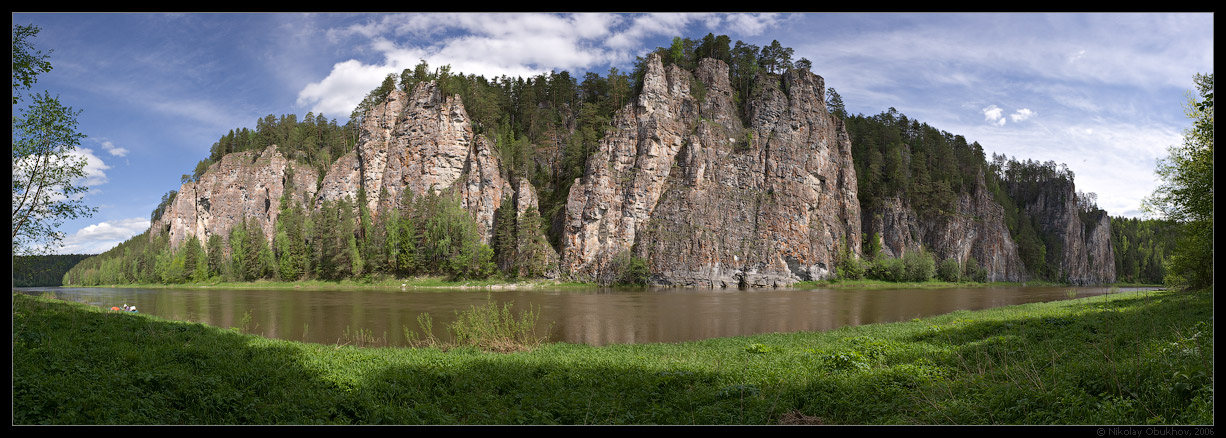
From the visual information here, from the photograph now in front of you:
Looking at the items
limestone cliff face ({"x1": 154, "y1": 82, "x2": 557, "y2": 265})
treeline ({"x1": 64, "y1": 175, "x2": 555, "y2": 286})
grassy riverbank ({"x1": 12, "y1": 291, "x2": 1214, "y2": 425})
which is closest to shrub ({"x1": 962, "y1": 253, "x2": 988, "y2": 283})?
limestone cliff face ({"x1": 154, "y1": 82, "x2": 557, "y2": 265})

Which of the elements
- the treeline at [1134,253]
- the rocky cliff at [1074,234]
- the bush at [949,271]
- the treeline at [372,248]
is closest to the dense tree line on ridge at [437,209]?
the treeline at [372,248]

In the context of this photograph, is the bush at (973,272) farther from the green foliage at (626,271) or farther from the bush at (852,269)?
the green foliage at (626,271)

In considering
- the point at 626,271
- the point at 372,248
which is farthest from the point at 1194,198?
the point at 372,248

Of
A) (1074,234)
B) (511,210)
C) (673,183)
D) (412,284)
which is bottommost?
(412,284)

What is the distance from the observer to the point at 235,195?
82.9 m

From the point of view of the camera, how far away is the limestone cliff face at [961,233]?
8069 centimetres

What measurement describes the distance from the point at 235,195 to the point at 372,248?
3747cm

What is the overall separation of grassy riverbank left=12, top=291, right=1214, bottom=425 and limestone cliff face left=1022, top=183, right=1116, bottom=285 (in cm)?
10770

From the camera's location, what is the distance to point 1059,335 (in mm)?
11938

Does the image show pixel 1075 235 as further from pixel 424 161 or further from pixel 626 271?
pixel 424 161
